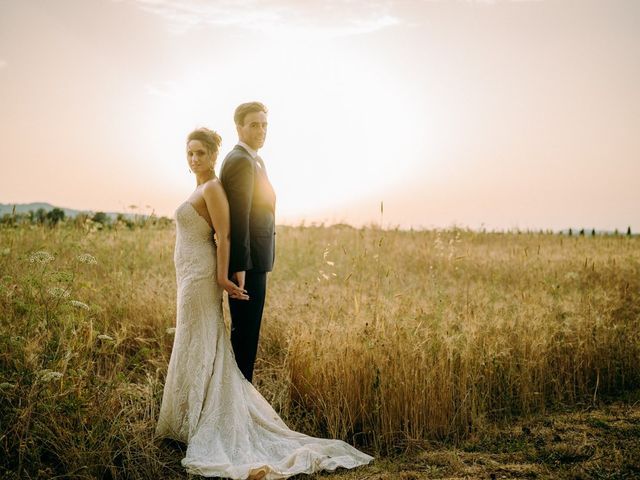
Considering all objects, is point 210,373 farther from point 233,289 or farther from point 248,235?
point 248,235

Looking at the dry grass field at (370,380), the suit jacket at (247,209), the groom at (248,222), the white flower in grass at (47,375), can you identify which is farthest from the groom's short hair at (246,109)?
the white flower in grass at (47,375)

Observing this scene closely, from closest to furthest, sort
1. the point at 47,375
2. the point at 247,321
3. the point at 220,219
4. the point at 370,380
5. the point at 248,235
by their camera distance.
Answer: the point at 47,375 → the point at 220,219 → the point at 248,235 → the point at 247,321 → the point at 370,380

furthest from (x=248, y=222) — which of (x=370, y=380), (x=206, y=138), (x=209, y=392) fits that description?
(x=370, y=380)

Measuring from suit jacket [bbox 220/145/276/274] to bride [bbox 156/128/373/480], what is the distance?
9 centimetres

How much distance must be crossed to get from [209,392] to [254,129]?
202cm

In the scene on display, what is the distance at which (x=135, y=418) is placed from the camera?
3.98 m

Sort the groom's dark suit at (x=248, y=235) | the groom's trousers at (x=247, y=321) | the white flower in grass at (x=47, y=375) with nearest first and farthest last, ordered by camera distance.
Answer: the white flower in grass at (x=47, y=375), the groom's dark suit at (x=248, y=235), the groom's trousers at (x=247, y=321)

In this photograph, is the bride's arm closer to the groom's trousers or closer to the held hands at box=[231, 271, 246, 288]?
the held hands at box=[231, 271, 246, 288]

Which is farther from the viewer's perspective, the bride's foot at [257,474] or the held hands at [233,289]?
the held hands at [233,289]

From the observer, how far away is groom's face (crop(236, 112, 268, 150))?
3.99 meters

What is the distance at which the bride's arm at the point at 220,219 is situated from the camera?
3.76m

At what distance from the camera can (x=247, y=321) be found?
411 cm

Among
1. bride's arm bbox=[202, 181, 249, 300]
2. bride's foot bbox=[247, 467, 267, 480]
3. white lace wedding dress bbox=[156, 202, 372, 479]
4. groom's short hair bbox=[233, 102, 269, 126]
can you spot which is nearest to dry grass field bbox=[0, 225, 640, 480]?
white lace wedding dress bbox=[156, 202, 372, 479]

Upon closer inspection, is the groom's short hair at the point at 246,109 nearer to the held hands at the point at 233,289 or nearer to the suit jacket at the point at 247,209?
the suit jacket at the point at 247,209
